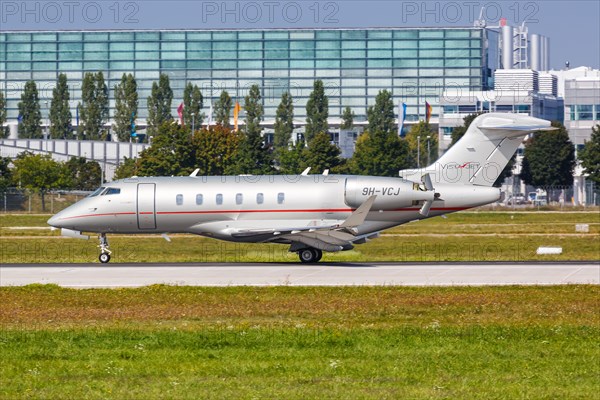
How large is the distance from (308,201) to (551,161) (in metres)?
102

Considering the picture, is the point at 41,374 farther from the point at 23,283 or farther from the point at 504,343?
the point at 23,283

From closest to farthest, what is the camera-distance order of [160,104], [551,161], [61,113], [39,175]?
[39,175] → [551,161] → [160,104] → [61,113]

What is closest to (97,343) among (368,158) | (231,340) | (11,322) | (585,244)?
(231,340)

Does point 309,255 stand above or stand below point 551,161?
below


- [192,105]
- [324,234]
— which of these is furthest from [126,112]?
[324,234]

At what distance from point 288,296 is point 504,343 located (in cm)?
989

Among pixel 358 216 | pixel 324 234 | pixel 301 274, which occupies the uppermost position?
pixel 358 216

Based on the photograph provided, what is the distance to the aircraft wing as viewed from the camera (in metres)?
39.7

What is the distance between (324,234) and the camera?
40.5 m

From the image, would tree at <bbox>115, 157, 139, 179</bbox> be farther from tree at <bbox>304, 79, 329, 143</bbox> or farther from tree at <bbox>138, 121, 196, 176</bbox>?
tree at <bbox>304, 79, 329, 143</bbox>

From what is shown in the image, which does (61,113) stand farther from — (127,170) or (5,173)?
→ (5,173)

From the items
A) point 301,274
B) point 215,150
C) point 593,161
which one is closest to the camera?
point 301,274

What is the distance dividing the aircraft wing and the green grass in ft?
27.1

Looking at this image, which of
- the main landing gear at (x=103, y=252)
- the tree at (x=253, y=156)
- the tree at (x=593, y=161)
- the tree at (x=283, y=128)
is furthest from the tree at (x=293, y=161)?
the main landing gear at (x=103, y=252)
